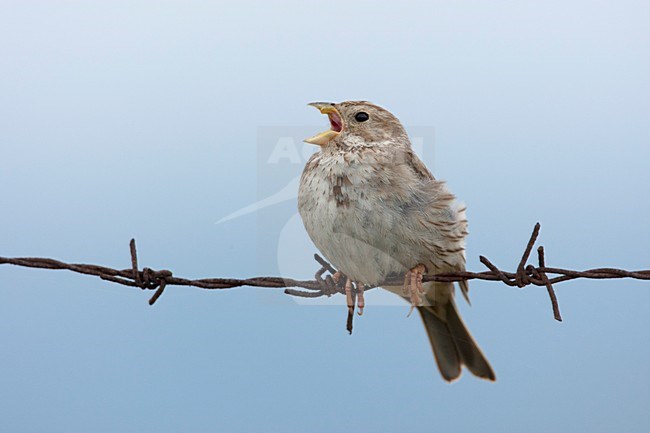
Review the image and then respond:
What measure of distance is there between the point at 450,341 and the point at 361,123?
1.46 meters

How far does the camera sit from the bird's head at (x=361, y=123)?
418 centimetres

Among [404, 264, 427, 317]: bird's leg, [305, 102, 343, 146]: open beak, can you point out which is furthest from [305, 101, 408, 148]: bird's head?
[404, 264, 427, 317]: bird's leg

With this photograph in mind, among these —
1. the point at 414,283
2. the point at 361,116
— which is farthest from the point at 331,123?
the point at 414,283

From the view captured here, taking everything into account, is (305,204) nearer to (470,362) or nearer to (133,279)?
(133,279)

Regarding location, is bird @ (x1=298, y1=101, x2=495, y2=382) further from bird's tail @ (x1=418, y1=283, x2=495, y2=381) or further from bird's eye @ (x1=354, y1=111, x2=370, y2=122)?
bird's tail @ (x1=418, y1=283, x2=495, y2=381)

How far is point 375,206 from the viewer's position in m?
3.78

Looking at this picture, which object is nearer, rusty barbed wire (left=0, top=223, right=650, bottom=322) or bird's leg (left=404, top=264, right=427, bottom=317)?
rusty barbed wire (left=0, top=223, right=650, bottom=322)

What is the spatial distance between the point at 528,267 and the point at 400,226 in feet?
2.62

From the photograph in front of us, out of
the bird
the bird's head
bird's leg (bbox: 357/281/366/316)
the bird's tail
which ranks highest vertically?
the bird's head

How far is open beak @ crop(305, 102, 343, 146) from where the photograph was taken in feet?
13.6

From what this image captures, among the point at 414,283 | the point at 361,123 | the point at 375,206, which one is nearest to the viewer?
the point at 375,206

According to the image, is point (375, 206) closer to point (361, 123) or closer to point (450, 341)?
point (361, 123)

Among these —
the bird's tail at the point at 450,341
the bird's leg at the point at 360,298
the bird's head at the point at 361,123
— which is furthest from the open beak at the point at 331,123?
the bird's tail at the point at 450,341

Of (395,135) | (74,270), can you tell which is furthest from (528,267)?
(74,270)
